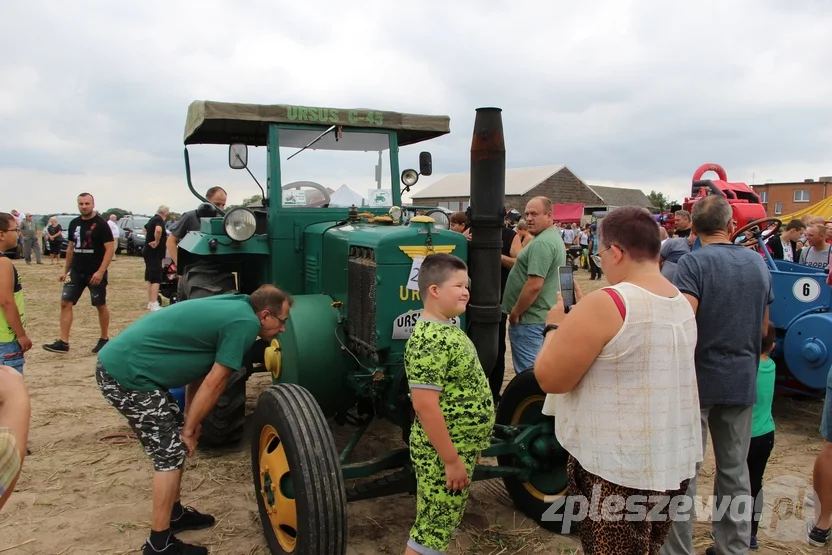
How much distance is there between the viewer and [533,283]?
4066mm

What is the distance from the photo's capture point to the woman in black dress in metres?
18.7

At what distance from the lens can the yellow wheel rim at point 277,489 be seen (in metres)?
2.75

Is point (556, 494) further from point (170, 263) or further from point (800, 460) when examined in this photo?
point (170, 263)

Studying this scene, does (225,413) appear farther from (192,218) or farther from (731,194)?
(731,194)

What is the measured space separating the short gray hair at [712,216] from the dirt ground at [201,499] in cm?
169

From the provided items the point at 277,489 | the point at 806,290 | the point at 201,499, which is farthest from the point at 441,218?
the point at 806,290

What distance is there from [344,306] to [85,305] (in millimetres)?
8906

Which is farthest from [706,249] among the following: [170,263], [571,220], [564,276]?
[571,220]

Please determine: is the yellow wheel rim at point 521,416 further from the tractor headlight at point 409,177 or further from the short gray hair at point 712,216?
the tractor headlight at point 409,177

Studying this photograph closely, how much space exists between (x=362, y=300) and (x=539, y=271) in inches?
51.9

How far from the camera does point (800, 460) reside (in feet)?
14.4

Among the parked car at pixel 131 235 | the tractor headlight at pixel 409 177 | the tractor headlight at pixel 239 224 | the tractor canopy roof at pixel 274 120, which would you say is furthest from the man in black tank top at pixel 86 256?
the parked car at pixel 131 235

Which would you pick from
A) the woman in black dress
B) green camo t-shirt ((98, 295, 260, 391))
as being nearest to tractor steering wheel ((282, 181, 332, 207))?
green camo t-shirt ((98, 295, 260, 391))

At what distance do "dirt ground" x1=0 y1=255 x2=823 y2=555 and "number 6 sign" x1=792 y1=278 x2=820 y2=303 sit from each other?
43.1 inches
